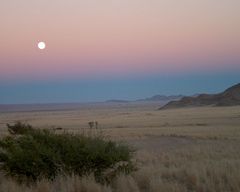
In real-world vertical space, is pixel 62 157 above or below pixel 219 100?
below

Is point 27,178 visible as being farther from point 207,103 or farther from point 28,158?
point 207,103

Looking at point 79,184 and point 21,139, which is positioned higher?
point 21,139

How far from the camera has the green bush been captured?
12938mm

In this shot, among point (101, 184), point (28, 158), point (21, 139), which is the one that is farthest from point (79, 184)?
point (21, 139)

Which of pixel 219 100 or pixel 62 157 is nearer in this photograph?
pixel 62 157

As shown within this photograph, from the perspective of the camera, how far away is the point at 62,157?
13180 mm

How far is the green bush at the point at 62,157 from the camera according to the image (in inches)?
509

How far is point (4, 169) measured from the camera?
45.2 ft

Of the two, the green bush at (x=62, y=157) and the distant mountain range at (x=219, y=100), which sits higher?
the distant mountain range at (x=219, y=100)

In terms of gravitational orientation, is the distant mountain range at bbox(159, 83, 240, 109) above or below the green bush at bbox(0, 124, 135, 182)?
above

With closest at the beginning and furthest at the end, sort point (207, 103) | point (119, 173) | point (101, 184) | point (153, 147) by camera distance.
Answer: point (101, 184) < point (119, 173) < point (153, 147) < point (207, 103)

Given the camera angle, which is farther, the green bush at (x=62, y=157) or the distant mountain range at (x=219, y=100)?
the distant mountain range at (x=219, y=100)

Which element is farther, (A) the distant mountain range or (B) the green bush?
(A) the distant mountain range

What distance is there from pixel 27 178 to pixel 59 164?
89 cm
